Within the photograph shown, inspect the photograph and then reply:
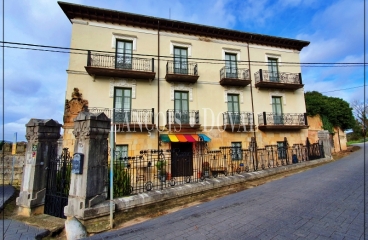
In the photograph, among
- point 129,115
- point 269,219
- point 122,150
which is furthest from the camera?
point 129,115

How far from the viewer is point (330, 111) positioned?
1898 centimetres

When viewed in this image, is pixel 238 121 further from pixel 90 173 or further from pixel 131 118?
pixel 90 173

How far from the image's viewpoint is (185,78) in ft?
45.1

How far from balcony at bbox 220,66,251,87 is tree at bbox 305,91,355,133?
26.7ft

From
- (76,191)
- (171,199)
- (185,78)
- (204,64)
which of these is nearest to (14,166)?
(76,191)

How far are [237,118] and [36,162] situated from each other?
41.3 ft

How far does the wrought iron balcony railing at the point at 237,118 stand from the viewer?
1463 cm

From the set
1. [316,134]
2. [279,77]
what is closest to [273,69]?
[279,77]

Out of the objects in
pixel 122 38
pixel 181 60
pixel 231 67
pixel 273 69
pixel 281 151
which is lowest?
pixel 281 151

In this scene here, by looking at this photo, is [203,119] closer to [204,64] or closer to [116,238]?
[204,64]

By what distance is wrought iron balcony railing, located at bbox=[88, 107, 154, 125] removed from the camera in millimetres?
12234

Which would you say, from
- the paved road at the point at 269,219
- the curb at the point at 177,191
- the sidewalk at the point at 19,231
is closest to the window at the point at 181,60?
the curb at the point at 177,191

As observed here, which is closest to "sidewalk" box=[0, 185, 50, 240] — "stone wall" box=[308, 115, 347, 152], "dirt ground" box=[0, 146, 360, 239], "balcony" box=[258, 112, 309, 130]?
"dirt ground" box=[0, 146, 360, 239]

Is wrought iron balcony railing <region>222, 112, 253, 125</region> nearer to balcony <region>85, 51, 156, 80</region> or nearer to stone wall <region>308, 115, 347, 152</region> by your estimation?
balcony <region>85, 51, 156, 80</region>
